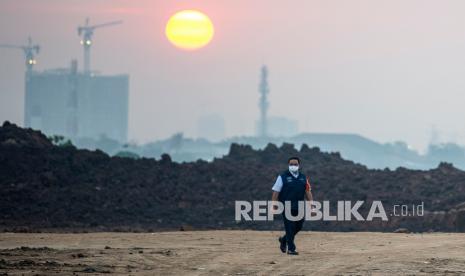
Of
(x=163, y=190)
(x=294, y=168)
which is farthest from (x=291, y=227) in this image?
(x=163, y=190)

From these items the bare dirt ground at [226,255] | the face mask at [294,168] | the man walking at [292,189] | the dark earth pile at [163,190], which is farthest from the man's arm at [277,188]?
the dark earth pile at [163,190]

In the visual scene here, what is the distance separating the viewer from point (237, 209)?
142 ft

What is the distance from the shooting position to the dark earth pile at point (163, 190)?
4059 cm

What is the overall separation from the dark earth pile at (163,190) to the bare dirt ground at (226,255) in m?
11.3

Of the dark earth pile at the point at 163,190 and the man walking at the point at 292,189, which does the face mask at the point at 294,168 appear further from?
the dark earth pile at the point at 163,190

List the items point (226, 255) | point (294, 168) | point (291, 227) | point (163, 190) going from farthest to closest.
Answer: point (163, 190) < point (226, 255) < point (291, 227) < point (294, 168)

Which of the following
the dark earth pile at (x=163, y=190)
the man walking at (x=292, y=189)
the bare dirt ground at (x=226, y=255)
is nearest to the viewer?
the bare dirt ground at (x=226, y=255)

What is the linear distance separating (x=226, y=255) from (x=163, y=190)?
79.3 feet

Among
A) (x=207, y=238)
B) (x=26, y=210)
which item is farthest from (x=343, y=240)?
(x=26, y=210)

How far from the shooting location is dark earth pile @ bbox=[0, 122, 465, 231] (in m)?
40.6

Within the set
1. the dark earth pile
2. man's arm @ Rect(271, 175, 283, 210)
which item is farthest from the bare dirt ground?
the dark earth pile

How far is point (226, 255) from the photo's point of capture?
21953 millimetres

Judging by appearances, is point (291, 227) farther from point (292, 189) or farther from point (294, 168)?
point (294, 168)

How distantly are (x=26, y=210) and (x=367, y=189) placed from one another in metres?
12.3
